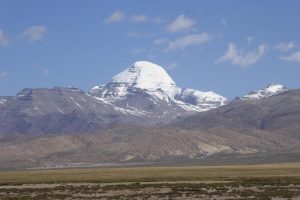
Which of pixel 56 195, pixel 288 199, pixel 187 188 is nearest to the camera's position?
pixel 288 199

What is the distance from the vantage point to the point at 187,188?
213 ft

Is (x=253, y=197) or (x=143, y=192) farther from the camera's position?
(x=143, y=192)

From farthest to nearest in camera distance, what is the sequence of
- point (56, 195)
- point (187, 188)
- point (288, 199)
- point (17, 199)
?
point (187, 188), point (56, 195), point (17, 199), point (288, 199)

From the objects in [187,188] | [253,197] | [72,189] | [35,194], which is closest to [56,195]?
[35,194]

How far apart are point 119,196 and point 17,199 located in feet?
30.0

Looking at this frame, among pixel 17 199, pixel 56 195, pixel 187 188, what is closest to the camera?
pixel 17 199

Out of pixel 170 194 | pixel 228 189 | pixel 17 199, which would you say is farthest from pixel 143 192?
pixel 17 199

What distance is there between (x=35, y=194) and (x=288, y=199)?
25.1 meters

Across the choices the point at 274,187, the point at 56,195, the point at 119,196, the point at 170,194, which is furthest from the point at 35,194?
the point at 274,187

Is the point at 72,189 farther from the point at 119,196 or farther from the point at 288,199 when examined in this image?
the point at 288,199

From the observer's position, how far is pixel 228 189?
207 feet

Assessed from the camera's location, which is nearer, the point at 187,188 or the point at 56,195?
the point at 56,195

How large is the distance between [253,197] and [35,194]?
2206 centimetres

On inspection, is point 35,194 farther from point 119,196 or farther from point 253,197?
point 253,197
